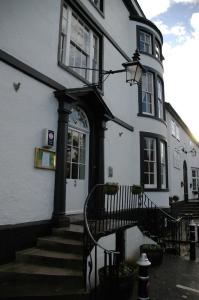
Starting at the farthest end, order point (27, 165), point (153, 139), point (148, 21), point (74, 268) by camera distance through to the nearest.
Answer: point (148, 21)
point (153, 139)
point (27, 165)
point (74, 268)

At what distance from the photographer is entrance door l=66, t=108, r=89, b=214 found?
264 inches

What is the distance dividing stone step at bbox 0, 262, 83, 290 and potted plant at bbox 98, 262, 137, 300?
0.42 metres

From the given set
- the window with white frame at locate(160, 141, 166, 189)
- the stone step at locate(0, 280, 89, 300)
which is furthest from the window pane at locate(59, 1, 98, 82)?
the stone step at locate(0, 280, 89, 300)

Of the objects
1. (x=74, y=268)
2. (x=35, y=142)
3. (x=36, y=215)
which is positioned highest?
(x=35, y=142)

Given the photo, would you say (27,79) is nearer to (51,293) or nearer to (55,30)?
(55,30)

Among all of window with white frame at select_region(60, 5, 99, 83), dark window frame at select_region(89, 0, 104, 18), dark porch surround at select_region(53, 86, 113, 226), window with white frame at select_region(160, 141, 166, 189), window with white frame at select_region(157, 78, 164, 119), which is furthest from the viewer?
window with white frame at select_region(157, 78, 164, 119)

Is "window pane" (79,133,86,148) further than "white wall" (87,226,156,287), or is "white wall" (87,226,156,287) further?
"window pane" (79,133,86,148)

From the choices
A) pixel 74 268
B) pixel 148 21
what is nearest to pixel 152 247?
pixel 74 268

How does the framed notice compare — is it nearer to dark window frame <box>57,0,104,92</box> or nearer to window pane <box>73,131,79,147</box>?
window pane <box>73,131,79,147</box>

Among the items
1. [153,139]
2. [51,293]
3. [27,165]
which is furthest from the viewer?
[153,139]

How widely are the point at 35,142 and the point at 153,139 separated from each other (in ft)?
21.3

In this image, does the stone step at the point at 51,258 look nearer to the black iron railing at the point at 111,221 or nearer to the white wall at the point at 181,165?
the black iron railing at the point at 111,221

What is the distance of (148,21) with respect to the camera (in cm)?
1182

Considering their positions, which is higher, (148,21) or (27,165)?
(148,21)
